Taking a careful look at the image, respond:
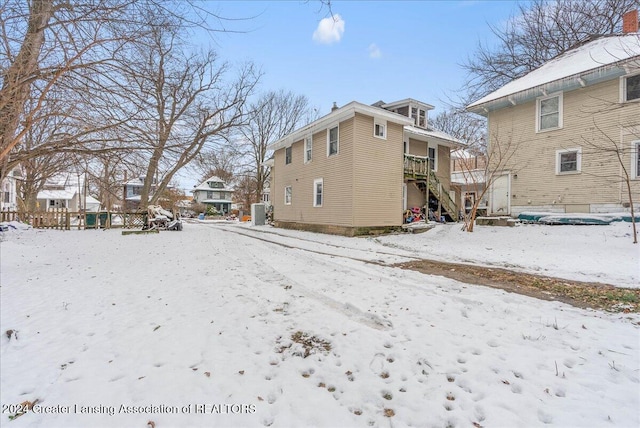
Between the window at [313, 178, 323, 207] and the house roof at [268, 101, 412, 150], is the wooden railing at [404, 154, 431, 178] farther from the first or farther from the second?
the window at [313, 178, 323, 207]

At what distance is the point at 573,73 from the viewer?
11.2 meters

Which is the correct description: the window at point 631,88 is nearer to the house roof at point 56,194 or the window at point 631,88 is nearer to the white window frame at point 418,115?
the white window frame at point 418,115

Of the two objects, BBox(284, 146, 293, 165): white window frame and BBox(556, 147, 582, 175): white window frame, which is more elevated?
BBox(284, 146, 293, 165): white window frame

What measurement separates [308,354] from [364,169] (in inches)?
418

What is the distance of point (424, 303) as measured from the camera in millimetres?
4012

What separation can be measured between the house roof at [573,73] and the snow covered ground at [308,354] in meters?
9.12

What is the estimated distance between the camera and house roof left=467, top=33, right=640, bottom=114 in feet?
34.3

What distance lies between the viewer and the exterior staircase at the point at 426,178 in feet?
48.5

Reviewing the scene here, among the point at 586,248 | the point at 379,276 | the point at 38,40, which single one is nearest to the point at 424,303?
the point at 379,276

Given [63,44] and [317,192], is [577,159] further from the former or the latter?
[63,44]

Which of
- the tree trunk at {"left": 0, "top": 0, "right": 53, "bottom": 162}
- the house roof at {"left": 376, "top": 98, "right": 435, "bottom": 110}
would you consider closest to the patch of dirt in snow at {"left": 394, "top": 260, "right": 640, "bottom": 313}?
the tree trunk at {"left": 0, "top": 0, "right": 53, "bottom": 162}

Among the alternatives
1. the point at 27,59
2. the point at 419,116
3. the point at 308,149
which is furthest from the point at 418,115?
the point at 27,59

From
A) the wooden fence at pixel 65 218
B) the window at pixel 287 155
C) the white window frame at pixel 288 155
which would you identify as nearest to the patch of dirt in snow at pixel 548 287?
the white window frame at pixel 288 155

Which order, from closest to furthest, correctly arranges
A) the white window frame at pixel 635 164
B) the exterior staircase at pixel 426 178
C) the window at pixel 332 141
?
the white window frame at pixel 635 164, the window at pixel 332 141, the exterior staircase at pixel 426 178
